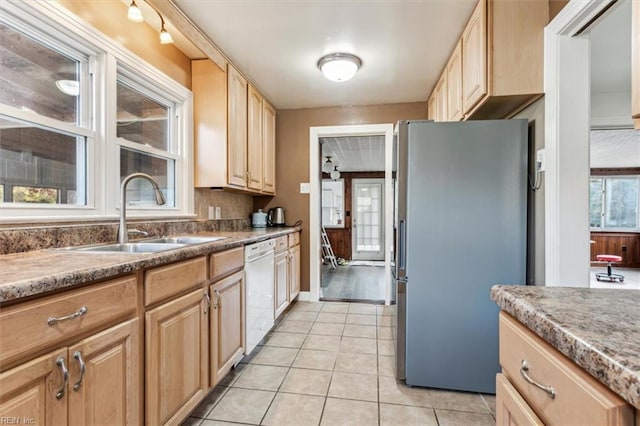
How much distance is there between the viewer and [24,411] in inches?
29.5

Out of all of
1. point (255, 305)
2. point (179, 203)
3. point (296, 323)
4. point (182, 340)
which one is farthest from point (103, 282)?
point (296, 323)

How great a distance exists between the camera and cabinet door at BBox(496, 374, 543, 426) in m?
0.66

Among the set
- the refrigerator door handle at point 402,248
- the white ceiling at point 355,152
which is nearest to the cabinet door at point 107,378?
the refrigerator door handle at point 402,248

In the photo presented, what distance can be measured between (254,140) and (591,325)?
298 cm

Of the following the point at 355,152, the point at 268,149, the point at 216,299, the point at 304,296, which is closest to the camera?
the point at 216,299

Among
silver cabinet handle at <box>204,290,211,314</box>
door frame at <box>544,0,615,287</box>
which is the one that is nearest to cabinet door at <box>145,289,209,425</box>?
silver cabinet handle at <box>204,290,211,314</box>

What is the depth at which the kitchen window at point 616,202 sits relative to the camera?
679 cm

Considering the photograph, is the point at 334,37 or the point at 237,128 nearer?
the point at 334,37

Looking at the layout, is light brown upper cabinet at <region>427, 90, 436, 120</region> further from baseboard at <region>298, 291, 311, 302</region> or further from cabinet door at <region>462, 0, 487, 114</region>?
baseboard at <region>298, 291, 311, 302</region>

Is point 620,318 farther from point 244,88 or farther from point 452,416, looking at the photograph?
point 244,88

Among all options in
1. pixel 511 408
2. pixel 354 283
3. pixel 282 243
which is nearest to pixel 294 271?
pixel 282 243

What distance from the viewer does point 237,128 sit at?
8.89ft

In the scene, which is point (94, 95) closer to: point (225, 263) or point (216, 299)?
point (225, 263)

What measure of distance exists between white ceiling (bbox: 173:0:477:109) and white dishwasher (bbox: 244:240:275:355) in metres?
1.56
